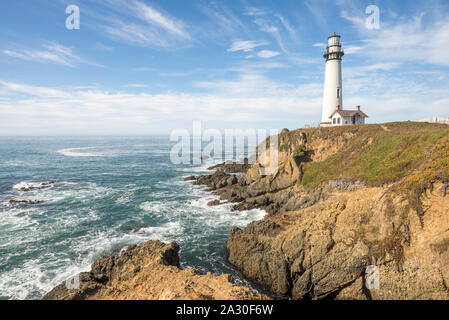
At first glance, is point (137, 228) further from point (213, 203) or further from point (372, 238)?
point (372, 238)

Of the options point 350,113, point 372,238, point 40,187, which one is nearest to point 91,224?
point 40,187

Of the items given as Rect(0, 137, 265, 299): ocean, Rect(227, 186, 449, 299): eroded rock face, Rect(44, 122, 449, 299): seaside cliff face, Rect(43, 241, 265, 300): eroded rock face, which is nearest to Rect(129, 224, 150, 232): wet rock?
Rect(0, 137, 265, 299): ocean

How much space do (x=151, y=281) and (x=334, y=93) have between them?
4524 centimetres

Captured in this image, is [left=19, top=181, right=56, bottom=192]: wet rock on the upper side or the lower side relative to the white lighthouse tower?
lower

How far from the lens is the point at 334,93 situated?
4531cm

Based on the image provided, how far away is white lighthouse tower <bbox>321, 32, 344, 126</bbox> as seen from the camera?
4419cm

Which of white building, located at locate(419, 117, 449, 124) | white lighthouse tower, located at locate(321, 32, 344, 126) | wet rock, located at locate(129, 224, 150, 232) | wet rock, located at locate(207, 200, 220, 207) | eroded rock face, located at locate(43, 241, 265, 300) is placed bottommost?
wet rock, located at locate(129, 224, 150, 232)

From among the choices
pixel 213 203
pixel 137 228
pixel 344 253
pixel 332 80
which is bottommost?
pixel 137 228

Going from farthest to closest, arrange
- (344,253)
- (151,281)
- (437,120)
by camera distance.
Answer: (437,120) → (344,253) → (151,281)

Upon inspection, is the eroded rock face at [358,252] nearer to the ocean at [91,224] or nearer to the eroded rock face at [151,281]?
the ocean at [91,224]

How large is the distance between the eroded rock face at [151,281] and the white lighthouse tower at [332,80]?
40834 millimetres

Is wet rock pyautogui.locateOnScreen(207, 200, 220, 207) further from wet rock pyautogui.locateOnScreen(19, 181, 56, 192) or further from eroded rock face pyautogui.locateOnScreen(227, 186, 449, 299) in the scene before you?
wet rock pyautogui.locateOnScreen(19, 181, 56, 192)

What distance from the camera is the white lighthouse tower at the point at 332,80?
4419cm
